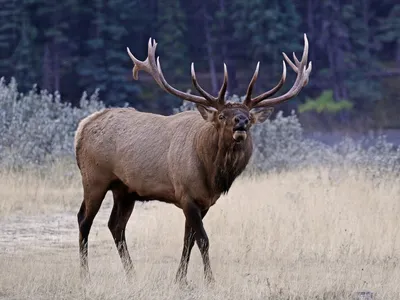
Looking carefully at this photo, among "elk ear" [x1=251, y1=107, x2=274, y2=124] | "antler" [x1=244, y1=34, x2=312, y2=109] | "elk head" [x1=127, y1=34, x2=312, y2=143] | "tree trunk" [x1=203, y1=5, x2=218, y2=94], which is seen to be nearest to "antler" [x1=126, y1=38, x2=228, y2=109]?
"elk head" [x1=127, y1=34, x2=312, y2=143]

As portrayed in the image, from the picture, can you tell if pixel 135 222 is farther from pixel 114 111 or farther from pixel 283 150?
pixel 283 150

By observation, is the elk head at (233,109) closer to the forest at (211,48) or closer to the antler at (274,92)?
the antler at (274,92)

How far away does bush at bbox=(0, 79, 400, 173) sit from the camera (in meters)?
18.3

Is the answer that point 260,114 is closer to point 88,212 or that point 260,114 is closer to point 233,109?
point 233,109

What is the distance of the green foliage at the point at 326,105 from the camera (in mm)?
36406

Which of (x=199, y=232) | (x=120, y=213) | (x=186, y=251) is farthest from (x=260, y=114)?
(x=120, y=213)

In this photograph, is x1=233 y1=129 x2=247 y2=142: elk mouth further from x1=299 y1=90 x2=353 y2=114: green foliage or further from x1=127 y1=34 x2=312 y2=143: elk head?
x1=299 y1=90 x2=353 y2=114: green foliage

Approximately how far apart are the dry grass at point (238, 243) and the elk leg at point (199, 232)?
16cm

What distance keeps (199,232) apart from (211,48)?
2771 centimetres

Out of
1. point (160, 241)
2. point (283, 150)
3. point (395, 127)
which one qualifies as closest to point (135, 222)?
point (160, 241)

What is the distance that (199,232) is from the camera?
31.3 ft

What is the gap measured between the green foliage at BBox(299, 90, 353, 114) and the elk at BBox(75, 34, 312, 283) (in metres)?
26.1

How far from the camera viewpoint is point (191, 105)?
20.8 meters

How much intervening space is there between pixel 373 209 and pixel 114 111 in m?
4.14
